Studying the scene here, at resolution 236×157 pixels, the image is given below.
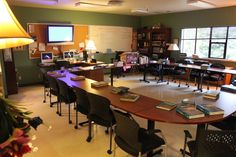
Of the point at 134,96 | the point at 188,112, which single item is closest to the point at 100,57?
the point at 134,96

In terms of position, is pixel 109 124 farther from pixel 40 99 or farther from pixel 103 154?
pixel 40 99

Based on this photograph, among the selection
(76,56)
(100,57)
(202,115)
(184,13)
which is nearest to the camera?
(202,115)

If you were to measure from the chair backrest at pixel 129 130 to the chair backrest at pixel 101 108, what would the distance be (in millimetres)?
476

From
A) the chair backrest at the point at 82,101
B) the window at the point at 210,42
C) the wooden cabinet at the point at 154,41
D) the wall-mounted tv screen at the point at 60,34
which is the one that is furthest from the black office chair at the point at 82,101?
the wooden cabinet at the point at 154,41

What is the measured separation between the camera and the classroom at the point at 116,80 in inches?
71.1

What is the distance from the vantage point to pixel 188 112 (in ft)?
7.45

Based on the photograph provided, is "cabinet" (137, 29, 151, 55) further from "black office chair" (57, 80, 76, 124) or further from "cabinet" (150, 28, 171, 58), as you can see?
"black office chair" (57, 80, 76, 124)

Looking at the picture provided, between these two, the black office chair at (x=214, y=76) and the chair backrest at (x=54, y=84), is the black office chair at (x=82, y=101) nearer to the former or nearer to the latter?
the chair backrest at (x=54, y=84)

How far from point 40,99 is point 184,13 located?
648 centimetres

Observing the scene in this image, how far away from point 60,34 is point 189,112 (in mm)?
6034

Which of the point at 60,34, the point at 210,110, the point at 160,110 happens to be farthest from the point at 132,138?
the point at 60,34

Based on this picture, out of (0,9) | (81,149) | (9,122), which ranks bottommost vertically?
(81,149)

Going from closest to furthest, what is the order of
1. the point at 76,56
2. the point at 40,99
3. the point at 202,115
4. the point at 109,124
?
the point at 202,115 → the point at 109,124 → the point at 40,99 → the point at 76,56

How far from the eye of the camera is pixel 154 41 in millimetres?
9234
